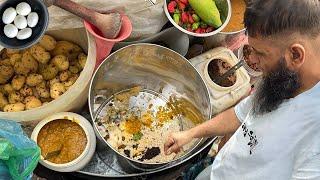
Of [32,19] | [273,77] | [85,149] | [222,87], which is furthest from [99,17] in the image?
[273,77]

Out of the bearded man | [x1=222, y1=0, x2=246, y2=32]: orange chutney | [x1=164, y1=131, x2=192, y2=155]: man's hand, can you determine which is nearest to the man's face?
the bearded man

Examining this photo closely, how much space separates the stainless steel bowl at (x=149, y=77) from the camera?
179 cm

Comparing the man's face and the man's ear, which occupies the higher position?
the man's ear

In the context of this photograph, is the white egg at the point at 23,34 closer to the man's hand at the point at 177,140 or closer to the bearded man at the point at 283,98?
the man's hand at the point at 177,140

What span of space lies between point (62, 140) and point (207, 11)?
0.76 meters

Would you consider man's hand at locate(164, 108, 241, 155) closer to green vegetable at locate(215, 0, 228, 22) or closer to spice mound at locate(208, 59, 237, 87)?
spice mound at locate(208, 59, 237, 87)

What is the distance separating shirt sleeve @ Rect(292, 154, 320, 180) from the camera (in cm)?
110

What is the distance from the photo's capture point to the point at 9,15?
56.8 inches

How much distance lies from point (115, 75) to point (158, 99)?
0.79 feet

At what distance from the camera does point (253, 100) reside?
1326mm

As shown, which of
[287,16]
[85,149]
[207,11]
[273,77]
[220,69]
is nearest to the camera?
[287,16]

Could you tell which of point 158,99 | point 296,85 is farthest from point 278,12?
point 158,99

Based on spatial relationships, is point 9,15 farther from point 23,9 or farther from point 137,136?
point 137,136

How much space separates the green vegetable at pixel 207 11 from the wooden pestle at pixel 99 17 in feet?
1.22
